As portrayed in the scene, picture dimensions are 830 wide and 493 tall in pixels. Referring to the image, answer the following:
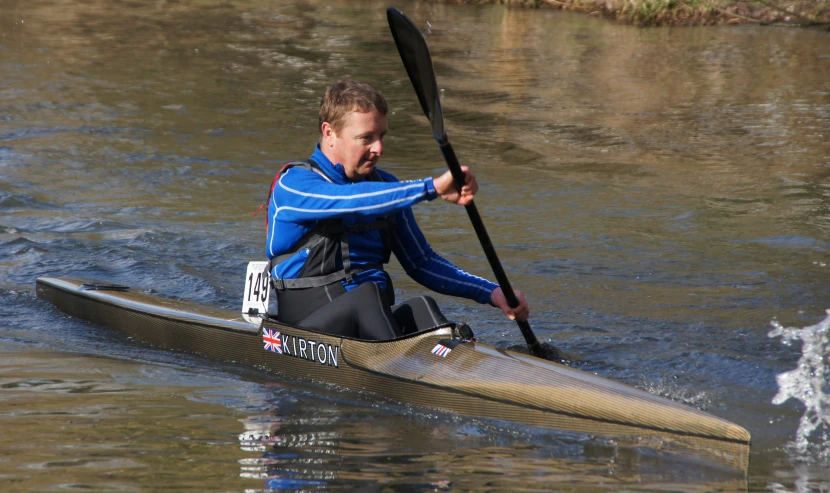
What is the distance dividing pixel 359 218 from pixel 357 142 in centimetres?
35

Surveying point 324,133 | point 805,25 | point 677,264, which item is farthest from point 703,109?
point 324,133

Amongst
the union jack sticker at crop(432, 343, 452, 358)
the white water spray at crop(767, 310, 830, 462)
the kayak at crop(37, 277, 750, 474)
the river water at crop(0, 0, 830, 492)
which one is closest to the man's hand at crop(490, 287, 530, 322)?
the kayak at crop(37, 277, 750, 474)

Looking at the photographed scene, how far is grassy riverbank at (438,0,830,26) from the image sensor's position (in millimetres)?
18500

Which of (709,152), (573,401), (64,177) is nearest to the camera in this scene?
(573,401)

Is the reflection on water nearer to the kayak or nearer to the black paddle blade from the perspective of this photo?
the kayak

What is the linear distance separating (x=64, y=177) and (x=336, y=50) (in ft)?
28.7

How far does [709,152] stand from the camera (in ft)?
33.3

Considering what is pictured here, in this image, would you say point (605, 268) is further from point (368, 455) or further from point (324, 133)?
point (368, 455)

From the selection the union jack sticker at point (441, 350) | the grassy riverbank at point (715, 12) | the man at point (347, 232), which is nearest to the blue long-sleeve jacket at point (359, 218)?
the man at point (347, 232)

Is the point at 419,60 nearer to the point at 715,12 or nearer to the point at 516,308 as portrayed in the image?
the point at 516,308

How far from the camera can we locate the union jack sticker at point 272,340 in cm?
434

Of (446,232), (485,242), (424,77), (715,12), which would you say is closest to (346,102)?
(424,77)

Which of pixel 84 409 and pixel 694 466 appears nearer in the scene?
pixel 694 466

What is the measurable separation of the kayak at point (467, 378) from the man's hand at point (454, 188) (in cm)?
65
